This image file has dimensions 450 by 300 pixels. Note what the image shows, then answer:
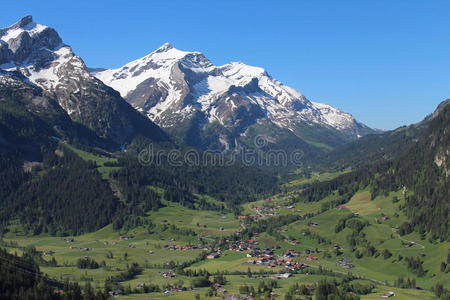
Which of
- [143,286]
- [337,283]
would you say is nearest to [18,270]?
[143,286]

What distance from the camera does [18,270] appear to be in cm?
16812

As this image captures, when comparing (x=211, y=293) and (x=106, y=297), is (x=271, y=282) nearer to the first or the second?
(x=211, y=293)

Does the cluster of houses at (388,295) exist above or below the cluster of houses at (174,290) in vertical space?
below

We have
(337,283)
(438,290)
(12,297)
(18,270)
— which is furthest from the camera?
(337,283)

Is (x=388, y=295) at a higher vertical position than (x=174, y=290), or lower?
lower

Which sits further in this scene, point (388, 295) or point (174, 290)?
point (174, 290)

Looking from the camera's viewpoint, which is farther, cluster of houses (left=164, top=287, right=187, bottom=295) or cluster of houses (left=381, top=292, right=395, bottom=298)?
cluster of houses (left=164, top=287, right=187, bottom=295)

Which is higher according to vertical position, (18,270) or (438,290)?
(18,270)

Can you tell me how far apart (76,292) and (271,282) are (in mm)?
72159

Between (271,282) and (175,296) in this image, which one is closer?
(175,296)

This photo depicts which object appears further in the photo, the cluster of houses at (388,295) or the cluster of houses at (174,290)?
the cluster of houses at (174,290)

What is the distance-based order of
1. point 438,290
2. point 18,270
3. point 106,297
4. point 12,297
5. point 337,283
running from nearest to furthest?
point 12,297 → point 106,297 → point 18,270 → point 438,290 → point 337,283

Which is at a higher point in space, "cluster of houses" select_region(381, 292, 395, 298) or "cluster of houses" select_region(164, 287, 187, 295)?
"cluster of houses" select_region(164, 287, 187, 295)

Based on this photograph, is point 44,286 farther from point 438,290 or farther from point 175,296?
point 438,290
